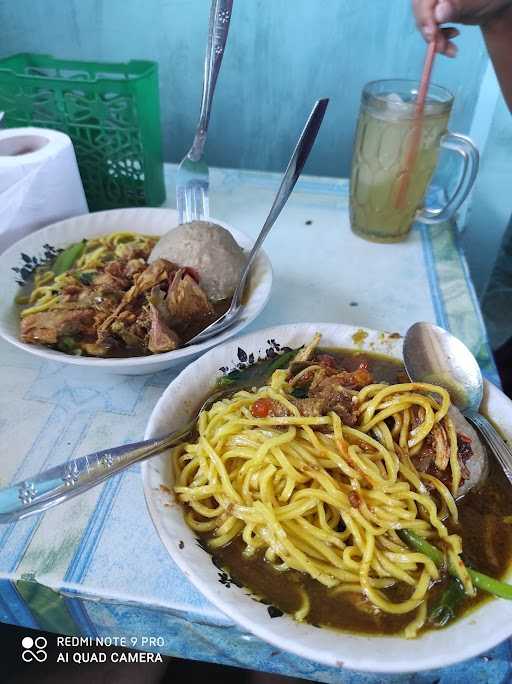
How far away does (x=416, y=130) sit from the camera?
66.8 inches

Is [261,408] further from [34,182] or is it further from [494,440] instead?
[34,182]

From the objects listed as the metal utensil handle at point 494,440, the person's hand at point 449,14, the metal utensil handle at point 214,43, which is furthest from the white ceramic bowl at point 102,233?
the person's hand at point 449,14

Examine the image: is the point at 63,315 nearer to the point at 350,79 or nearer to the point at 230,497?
the point at 230,497

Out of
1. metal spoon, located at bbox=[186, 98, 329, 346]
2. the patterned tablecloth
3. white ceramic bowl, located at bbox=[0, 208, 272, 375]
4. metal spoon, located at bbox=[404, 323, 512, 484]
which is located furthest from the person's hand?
metal spoon, located at bbox=[404, 323, 512, 484]

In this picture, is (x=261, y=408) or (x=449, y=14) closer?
(x=261, y=408)

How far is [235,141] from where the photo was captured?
255 centimetres

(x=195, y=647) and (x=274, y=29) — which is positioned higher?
(x=274, y=29)

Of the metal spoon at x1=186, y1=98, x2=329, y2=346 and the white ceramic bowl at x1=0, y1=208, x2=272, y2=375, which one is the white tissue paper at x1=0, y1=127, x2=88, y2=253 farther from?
the metal spoon at x1=186, y1=98, x2=329, y2=346

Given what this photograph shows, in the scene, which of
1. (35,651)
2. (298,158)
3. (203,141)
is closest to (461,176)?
(298,158)

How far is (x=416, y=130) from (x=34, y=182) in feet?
4.25

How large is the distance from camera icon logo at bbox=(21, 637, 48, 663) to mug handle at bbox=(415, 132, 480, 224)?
73.8 inches

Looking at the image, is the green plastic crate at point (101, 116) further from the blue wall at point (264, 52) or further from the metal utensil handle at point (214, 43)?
the blue wall at point (264, 52)

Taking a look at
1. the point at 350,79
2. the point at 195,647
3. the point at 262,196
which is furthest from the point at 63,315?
the point at 350,79

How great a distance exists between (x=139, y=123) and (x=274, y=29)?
2.85 feet
